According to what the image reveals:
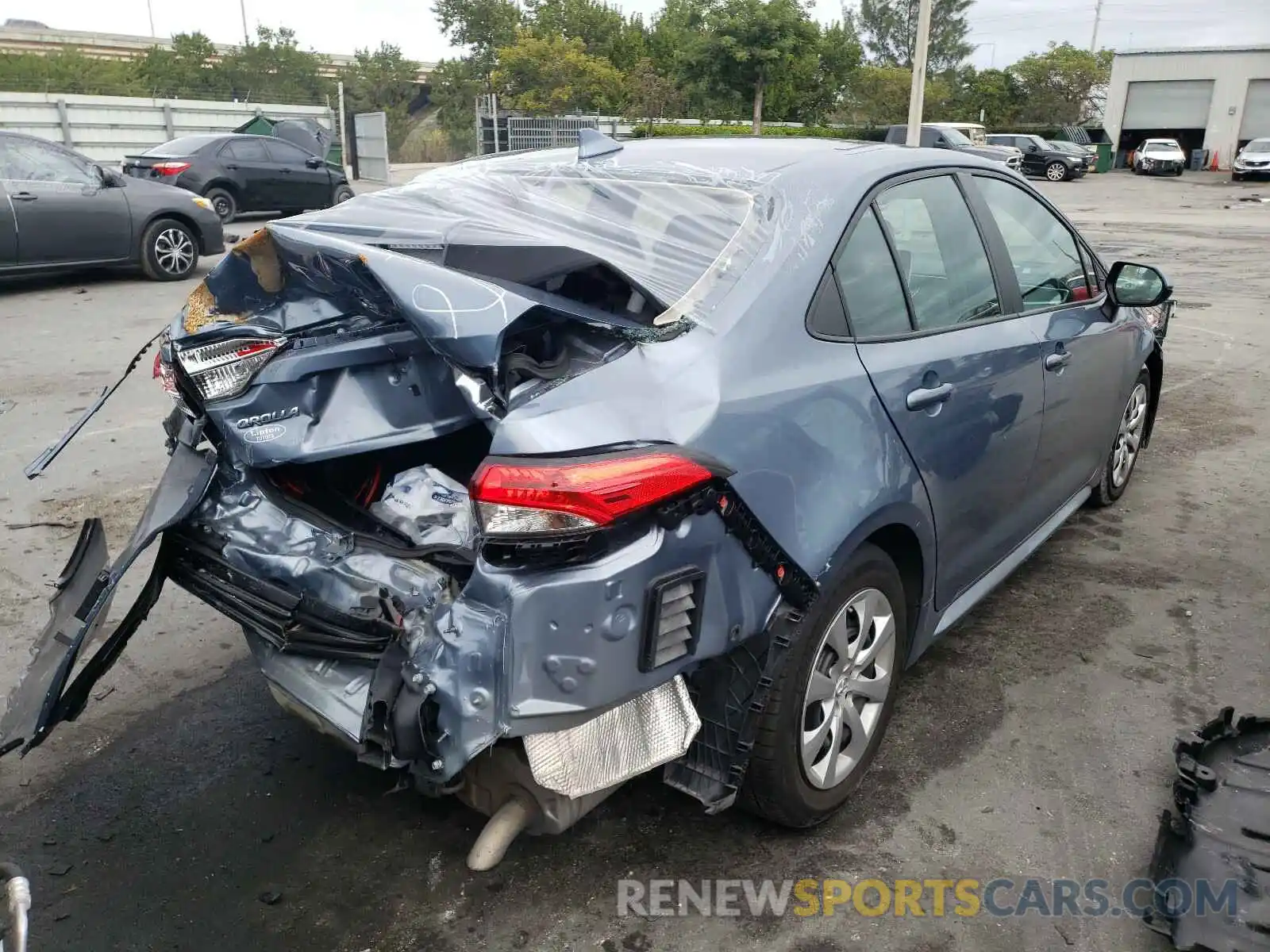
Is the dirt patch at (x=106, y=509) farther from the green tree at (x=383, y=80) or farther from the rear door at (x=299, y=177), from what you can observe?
the green tree at (x=383, y=80)

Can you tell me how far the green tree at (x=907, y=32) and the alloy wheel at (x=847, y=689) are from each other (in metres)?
75.8

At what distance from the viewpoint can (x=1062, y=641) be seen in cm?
376

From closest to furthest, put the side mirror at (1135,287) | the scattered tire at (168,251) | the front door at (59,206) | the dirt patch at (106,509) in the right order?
the side mirror at (1135,287) → the dirt patch at (106,509) → the front door at (59,206) → the scattered tire at (168,251)

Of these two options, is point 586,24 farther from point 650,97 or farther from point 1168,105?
point 1168,105

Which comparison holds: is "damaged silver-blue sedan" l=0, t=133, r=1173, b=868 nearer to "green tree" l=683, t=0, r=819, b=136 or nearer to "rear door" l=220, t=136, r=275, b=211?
"rear door" l=220, t=136, r=275, b=211

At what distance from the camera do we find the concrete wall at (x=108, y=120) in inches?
810

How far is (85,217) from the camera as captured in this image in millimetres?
10297

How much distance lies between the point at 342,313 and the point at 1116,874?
8.19 feet

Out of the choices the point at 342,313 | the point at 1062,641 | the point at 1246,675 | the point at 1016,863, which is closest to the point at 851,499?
the point at 1016,863

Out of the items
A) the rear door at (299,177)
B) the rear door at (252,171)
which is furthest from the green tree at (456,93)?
the rear door at (252,171)

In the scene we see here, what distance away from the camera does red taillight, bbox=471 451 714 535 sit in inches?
78.9

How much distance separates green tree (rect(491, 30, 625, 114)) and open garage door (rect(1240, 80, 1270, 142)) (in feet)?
91.0

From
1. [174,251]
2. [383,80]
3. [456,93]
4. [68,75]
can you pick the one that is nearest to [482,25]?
[456,93]

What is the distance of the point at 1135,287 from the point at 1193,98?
50640 millimetres
